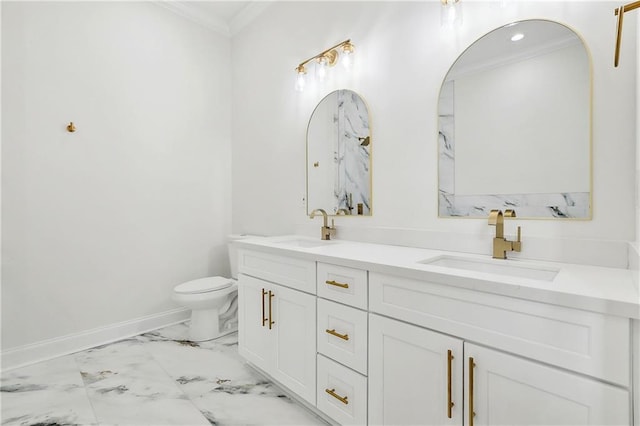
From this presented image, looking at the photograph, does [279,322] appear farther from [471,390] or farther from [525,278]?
[525,278]

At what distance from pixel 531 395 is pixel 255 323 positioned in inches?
53.9

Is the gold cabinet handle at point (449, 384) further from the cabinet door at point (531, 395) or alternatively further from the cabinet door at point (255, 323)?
the cabinet door at point (255, 323)

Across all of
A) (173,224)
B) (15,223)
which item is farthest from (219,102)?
(15,223)

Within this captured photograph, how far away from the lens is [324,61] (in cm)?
213

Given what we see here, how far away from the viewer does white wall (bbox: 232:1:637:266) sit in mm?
1145

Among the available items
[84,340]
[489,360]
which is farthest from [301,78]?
[84,340]

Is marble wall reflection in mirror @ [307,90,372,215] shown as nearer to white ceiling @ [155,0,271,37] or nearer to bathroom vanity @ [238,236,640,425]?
bathroom vanity @ [238,236,640,425]

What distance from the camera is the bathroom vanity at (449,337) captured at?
2.53 feet

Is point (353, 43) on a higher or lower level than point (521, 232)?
higher

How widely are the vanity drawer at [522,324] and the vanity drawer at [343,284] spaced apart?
0.12 metres

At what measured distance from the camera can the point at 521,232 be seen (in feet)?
4.36

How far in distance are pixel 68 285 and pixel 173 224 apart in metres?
0.84

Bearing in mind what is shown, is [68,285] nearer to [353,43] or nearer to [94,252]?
[94,252]

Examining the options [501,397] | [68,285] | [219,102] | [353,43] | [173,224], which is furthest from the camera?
[219,102]
